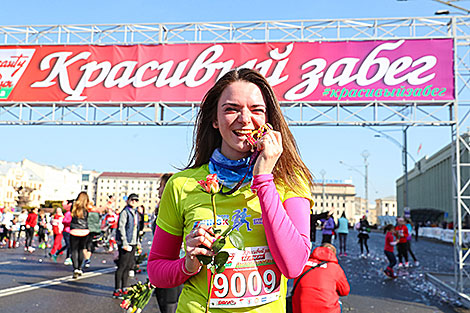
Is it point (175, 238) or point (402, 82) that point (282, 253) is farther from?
point (402, 82)

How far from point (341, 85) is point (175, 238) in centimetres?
951

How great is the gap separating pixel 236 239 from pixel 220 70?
9.89 meters

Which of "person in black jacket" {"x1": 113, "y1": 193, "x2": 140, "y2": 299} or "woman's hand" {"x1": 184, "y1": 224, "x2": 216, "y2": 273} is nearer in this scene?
"woman's hand" {"x1": 184, "y1": 224, "x2": 216, "y2": 273}

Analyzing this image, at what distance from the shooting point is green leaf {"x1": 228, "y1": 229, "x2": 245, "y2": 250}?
1.58m

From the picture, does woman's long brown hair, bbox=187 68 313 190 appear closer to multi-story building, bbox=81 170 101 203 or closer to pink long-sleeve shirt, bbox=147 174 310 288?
pink long-sleeve shirt, bbox=147 174 310 288

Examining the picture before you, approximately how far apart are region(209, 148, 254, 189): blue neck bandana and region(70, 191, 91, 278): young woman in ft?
30.0

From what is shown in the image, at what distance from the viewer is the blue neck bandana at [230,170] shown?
1.80 metres

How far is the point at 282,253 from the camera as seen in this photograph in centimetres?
163

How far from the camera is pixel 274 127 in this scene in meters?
1.97

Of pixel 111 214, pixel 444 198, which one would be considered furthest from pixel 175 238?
pixel 444 198

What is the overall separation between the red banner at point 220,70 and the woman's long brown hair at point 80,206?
2.46 metres

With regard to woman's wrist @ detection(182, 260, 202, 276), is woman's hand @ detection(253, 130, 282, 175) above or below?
above

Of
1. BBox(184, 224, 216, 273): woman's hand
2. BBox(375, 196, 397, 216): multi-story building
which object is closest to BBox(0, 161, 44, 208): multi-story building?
BBox(184, 224, 216, 273): woman's hand

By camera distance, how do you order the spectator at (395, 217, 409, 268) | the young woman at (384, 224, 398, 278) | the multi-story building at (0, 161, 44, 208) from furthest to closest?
the multi-story building at (0, 161, 44, 208), the spectator at (395, 217, 409, 268), the young woman at (384, 224, 398, 278)
